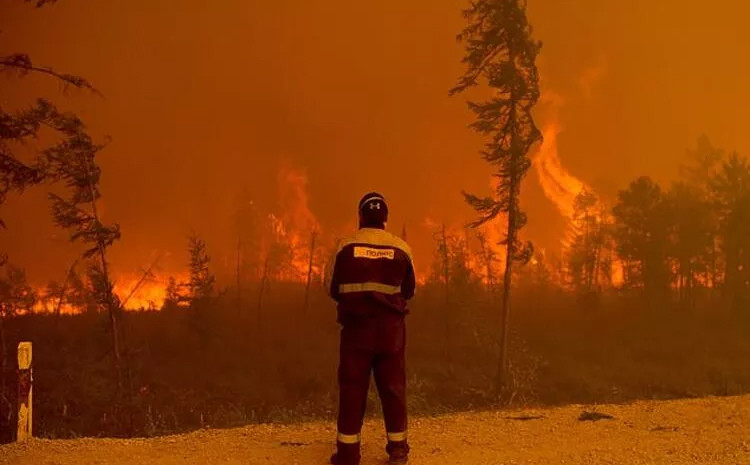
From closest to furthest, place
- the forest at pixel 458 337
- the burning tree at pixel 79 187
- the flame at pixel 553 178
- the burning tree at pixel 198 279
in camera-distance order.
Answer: the burning tree at pixel 79 187 < the forest at pixel 458 337 < the burning tree at pixel 198 279 < the flame at pixel 553 178

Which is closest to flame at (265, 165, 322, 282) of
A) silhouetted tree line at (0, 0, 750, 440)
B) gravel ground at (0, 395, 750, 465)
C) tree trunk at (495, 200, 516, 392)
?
silhouetted tree line at (0, 0, 750, 440)

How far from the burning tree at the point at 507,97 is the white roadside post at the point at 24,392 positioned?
61.8 feet

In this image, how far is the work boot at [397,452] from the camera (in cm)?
648

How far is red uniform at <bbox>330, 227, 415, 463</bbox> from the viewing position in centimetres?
633

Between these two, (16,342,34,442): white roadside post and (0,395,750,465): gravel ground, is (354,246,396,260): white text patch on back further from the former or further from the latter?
(16,342,34,442): white roadside post

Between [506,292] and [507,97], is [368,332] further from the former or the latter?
[507,97]

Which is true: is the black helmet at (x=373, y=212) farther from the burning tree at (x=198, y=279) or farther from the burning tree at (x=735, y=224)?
the burning tree at (x=735, y=224)

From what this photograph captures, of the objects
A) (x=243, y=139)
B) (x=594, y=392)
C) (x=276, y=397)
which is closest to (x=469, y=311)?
(x=594, y=392)

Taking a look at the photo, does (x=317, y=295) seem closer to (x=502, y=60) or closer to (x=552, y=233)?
(x=502, y=60)

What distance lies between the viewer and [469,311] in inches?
1671

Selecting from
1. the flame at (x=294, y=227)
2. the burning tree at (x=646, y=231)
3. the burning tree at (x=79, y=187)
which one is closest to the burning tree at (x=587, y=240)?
the burning tree at (x=646, y=231)

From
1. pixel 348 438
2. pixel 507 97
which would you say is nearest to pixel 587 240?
pixel 507 97

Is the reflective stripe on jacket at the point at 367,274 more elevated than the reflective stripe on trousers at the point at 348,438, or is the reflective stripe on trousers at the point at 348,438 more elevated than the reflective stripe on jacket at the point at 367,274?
the reflective stripe on jacket at the point at 367,274

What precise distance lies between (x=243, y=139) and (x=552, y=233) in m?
90.3
